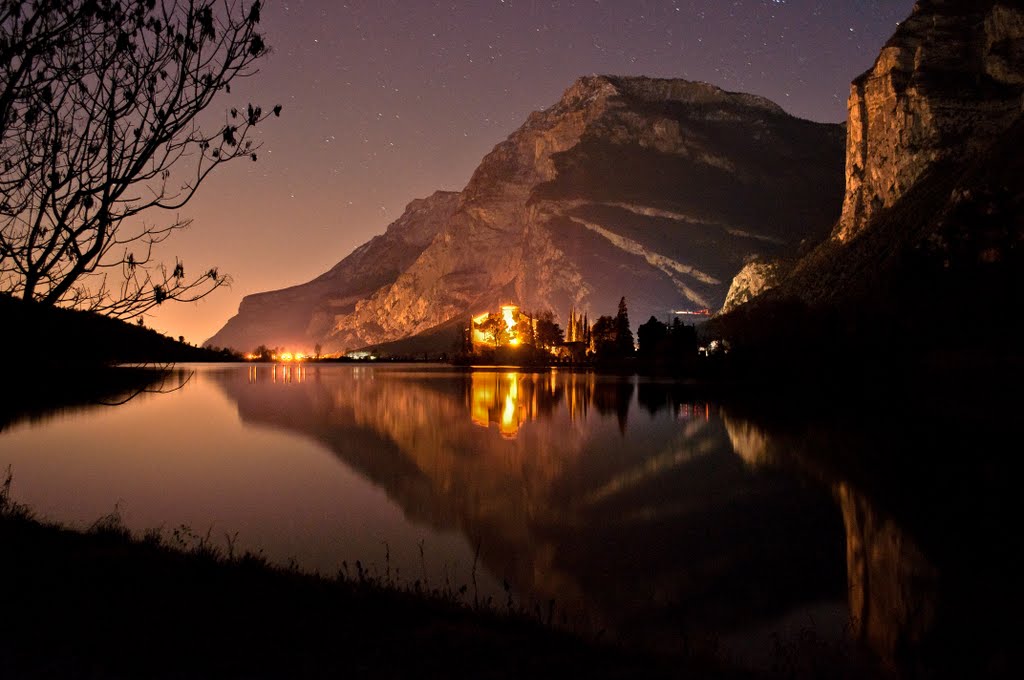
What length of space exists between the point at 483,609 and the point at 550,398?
1848 inches

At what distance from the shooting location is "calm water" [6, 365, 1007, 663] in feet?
35.0

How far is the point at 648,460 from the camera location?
81.0 ft

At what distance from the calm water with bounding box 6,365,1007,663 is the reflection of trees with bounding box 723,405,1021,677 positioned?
0.57ft

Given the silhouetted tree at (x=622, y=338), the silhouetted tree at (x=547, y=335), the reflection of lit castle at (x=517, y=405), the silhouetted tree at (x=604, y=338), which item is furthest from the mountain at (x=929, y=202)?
the silhouetted tree at (x=547, y=335)

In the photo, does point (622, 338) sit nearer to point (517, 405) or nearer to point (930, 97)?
point (930, 97)

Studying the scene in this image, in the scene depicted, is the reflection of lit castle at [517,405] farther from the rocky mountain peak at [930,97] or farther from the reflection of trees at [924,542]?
the rocky mountain peak at [930,97]

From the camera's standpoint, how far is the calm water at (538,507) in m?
10.7

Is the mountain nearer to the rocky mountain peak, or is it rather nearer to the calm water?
the rocky mountain peak

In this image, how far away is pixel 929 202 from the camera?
110938 mm

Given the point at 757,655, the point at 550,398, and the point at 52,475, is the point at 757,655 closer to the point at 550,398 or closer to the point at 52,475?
the point at 52,475

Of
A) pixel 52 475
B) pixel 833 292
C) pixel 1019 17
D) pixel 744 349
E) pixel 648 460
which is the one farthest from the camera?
pixel 1019 17

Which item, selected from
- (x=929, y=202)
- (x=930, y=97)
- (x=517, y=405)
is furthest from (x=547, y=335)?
(x=517, y=405)

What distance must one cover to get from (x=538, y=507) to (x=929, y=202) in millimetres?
117485

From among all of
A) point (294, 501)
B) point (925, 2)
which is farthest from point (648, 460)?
point (925, 2)
